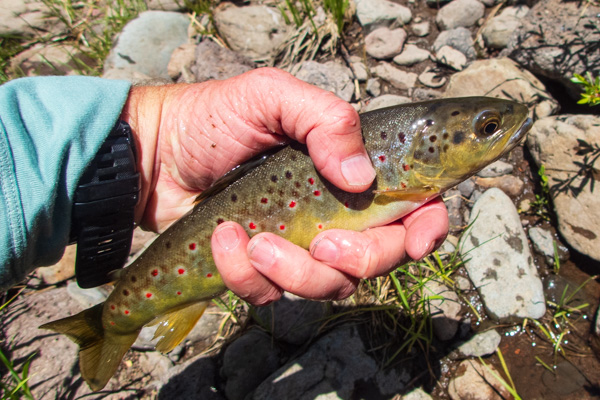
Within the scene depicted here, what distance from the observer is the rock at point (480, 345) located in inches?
164

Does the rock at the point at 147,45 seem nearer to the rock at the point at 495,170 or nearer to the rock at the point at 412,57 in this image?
the rock at the point at 412,57

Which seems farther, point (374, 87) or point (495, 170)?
point (374, 87)

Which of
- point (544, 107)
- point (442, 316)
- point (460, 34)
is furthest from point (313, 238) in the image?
point (460, 34)

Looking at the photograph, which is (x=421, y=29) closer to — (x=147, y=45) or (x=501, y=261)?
(x=501, y=261)

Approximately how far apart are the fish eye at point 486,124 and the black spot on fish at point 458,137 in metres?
0.09

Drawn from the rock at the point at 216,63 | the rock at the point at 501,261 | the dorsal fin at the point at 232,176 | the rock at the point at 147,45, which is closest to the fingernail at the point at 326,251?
the dorsal fin at the point at 232,176

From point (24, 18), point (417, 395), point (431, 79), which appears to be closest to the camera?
point (417, 395)

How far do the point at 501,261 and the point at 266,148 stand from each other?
277cm

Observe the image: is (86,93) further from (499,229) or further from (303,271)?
(499,229)

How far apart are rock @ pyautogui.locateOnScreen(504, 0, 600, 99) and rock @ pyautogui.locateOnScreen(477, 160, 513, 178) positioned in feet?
3.86

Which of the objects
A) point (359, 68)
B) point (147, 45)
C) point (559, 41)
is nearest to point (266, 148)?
point (359, 68)

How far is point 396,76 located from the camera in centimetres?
598

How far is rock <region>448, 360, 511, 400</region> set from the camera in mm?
3955

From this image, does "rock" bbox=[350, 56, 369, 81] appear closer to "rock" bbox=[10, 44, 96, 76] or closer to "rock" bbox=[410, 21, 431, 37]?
"rock" bbox=[410, 21, 431, 37]
